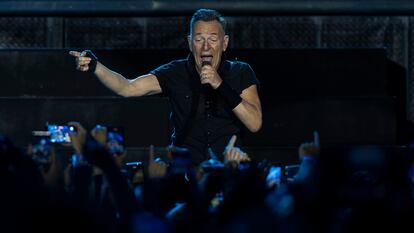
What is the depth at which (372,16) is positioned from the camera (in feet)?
31.5

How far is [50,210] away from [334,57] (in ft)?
21.6

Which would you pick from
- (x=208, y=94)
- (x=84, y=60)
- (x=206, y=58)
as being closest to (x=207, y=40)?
(x=206, y=58)

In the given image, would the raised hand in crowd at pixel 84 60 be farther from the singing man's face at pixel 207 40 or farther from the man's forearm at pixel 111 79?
the singing man's face at pixel 207 40

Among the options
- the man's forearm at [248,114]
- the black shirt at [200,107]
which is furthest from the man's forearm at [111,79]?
the man's forearm at [248,114]

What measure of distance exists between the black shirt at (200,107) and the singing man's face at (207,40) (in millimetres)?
145

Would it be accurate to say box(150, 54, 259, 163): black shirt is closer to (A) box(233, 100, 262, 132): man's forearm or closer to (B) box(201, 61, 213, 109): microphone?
(B) box(201, 61, 213, 109): microphone

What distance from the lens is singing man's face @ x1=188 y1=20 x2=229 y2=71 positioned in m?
4.93

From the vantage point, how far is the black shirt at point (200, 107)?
16.3 ft

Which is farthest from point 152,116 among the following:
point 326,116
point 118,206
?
point 118,206

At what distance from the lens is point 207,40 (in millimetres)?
4930

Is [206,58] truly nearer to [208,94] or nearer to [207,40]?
[207,40]

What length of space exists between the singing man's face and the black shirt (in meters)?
0.15

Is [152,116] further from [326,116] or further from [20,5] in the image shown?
[20,5]

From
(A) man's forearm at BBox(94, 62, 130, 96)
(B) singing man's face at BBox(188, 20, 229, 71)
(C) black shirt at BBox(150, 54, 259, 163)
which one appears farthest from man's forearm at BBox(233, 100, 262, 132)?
(A) man's forearm at BBox(94, 62, 130, 96)
